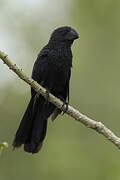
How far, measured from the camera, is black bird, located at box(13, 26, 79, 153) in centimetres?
669

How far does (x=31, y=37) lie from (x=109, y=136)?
29.2 ft

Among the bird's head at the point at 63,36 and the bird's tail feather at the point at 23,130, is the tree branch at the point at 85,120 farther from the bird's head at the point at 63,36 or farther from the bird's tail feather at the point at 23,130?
the bird's head at the point at 63,36

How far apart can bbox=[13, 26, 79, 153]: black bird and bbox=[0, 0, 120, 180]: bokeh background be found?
3043mm

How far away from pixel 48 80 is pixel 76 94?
529cm

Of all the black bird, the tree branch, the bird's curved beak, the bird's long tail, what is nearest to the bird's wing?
the black bird

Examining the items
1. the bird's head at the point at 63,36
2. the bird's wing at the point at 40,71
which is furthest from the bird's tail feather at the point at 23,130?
A: the bird's head at the point at 63,36

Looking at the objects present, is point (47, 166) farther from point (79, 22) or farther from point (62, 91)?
point (79, 22)

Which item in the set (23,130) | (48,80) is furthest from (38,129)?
(48,80)

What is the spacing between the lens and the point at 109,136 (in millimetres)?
5602

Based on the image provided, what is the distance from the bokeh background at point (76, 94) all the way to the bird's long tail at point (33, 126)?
307 centimetres

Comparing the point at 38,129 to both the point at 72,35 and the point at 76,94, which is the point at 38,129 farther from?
the point at 76,94

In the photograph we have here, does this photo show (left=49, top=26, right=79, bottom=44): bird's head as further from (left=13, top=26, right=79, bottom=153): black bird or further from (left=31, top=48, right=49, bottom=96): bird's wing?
(left=31, top=48, right=49, bottom=96): bird's wing

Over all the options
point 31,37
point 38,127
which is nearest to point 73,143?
point 31,37

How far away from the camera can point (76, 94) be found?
12180mm
